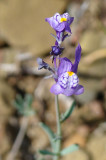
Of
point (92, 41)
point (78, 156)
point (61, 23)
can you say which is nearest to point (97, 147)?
point (78, 156)

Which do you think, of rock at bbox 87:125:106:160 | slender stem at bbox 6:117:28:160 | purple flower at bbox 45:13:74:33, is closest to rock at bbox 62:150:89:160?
rock at bbox 87:125:106:160

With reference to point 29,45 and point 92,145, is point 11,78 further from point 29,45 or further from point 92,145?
point 92,145

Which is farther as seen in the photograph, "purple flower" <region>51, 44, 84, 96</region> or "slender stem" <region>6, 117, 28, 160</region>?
"slender stem" <region>6, 117, 28, 160</region>

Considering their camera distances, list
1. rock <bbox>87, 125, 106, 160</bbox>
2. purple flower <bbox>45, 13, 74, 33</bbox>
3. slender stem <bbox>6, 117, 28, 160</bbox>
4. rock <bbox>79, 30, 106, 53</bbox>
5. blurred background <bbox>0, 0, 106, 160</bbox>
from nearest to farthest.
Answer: purple flower <bbox>45, 13, 74, 33</bbox>
rock <bbox>87, 125, 106, 160</bbox>
slender stem <bbox>6, 117, 28, 160</bbox>
blurred background <bbox>0, 0, 106, 160</bbox>
rock <bbox>79, 30, 106, 53</bbox>

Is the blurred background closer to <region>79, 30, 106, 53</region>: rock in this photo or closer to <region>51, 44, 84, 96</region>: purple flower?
<region>79, 30, 106, 53</region>: rock

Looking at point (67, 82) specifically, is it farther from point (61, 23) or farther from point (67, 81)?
point (61, 23)

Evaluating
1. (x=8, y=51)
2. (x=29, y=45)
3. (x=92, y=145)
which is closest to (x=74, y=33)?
(x=29, y=45)

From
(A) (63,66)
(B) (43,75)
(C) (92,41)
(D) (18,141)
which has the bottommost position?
(D) (18,141)

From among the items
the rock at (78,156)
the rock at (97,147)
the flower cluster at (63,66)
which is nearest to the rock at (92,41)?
the rock at (97,147)

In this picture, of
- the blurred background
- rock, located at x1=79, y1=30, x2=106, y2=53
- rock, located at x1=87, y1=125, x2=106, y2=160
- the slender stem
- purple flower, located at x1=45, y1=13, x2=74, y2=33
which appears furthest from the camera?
rock, located at x1=79, y1=30, x2=106, y2=53

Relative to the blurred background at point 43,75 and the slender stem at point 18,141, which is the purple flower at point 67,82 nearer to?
the blurred background at point 43,75
